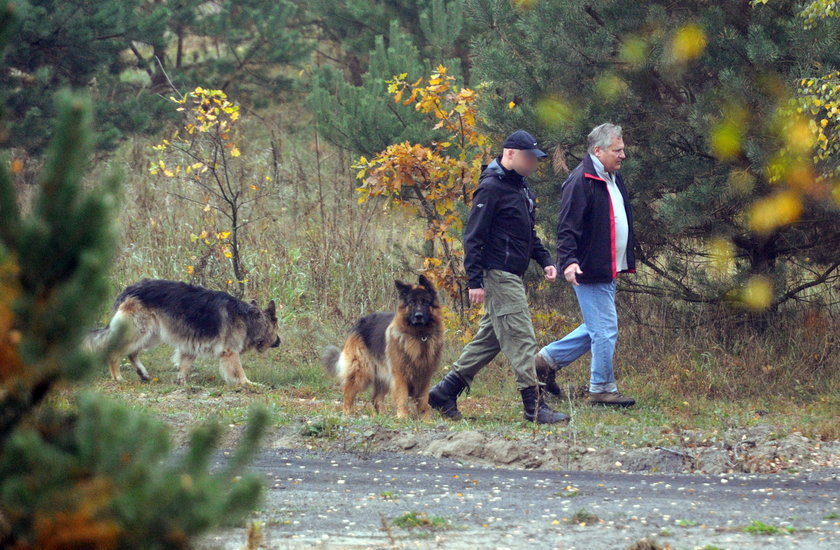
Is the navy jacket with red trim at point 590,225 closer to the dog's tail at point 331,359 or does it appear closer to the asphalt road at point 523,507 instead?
the asphalt road at point 523,507

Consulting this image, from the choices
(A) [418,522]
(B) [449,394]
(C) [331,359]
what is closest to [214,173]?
(C) [331,359]

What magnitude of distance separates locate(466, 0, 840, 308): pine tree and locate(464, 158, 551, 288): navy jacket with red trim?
1.79 m

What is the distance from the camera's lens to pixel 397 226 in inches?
633

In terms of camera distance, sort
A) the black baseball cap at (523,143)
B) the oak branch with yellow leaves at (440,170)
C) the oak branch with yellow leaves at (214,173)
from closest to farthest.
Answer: the black baseball cap at (523,143), the oak branch with yellow leaves at (440,170), the oak branch with yellow leaves at (214,173)

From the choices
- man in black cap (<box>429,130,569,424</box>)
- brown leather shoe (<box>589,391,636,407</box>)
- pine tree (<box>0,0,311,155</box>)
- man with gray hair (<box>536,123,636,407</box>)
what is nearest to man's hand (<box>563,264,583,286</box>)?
man with gray hair (<box>536,123,636,407</box>)

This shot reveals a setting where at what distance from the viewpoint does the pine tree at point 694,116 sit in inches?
358

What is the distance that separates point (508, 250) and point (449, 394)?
4.99ft

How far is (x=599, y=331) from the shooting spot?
8789mm

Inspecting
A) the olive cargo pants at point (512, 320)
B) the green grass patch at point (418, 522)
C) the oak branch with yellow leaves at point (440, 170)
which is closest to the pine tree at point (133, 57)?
the oak branch with yellow leaves at point (440, 170)

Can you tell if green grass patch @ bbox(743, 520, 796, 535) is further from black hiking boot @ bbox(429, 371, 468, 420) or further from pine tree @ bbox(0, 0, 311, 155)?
pine tree @ bbox(0, 0, 311, 155)

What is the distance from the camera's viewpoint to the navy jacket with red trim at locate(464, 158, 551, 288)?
27.3ft

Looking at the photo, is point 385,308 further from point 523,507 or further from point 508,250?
point 523,507

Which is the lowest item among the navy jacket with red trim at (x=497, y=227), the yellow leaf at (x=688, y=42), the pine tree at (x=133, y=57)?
the navy jacket with red trim at (x=497, y=227)

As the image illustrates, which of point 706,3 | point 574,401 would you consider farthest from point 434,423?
point 706,3
